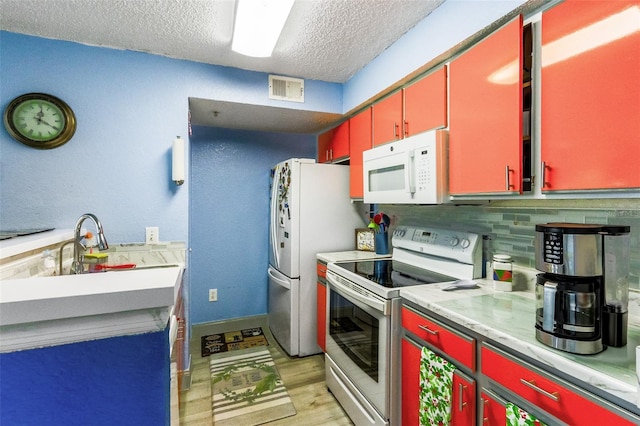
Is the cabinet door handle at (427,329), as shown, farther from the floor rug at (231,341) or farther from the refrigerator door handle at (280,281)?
the floor rug at (231,341)

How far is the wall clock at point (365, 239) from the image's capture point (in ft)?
8.80

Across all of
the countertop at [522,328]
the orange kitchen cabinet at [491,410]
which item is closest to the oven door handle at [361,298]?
the countertop at [522,328]

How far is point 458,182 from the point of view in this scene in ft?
5.33

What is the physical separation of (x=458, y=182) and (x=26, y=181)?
8.48 ft

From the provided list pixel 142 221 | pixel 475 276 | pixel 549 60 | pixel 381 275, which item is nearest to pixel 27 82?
pixel 142 221

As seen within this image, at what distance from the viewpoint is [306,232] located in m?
2.58

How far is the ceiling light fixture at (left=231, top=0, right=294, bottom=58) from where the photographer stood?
1.54 meters

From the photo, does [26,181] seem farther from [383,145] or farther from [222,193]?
[383,145]

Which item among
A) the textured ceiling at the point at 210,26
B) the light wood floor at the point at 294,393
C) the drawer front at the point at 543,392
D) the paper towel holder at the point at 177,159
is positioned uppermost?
the textured ceiling at the point at 210,26

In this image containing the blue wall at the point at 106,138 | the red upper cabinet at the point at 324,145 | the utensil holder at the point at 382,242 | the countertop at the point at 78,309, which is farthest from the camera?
the red upper cabinet at the point at 324,145

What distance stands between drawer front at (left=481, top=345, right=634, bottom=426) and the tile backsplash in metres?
0.63

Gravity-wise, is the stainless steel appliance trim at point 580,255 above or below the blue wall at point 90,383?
Result: above

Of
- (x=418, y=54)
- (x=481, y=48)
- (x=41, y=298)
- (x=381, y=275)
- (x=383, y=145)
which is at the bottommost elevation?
(x=381, y=275)

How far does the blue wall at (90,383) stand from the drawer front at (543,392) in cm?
103
